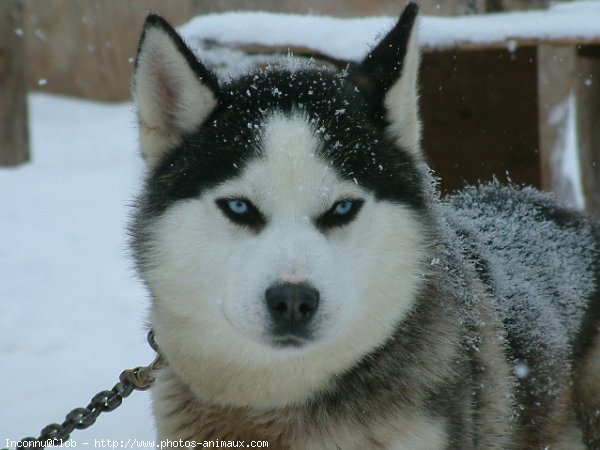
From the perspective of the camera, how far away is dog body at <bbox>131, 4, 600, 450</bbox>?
2307mm

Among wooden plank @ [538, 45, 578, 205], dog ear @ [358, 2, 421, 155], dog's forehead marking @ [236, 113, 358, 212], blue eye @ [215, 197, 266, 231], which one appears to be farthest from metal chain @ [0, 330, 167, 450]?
wooden plank @ [538, 45, 578, 205]

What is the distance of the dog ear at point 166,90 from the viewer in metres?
2.44

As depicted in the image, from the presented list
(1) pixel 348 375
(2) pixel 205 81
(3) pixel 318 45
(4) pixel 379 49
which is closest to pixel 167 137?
(2) pixel 205 81

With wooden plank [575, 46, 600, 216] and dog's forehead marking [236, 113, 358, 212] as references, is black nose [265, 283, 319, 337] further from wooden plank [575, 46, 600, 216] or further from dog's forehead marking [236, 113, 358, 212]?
wooden plank [575, 46, 600, 216]

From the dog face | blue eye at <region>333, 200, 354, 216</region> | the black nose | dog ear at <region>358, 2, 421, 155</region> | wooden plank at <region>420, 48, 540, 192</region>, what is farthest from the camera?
wooden plank at <region>420, 48, 540, 192</region>

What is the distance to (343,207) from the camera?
2.39 metres

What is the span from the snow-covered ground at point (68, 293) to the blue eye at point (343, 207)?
0.75 m

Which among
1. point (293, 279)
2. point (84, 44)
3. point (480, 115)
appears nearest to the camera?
point (293, 279)

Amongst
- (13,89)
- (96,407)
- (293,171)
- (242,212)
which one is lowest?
(13,89)

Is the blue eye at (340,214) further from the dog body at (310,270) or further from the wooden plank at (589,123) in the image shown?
the wooden plank at (589,123)

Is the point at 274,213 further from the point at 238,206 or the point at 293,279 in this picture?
the point at 293,279

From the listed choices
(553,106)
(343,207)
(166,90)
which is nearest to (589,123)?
(553,106)

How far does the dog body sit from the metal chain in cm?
8

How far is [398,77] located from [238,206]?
652 mm
